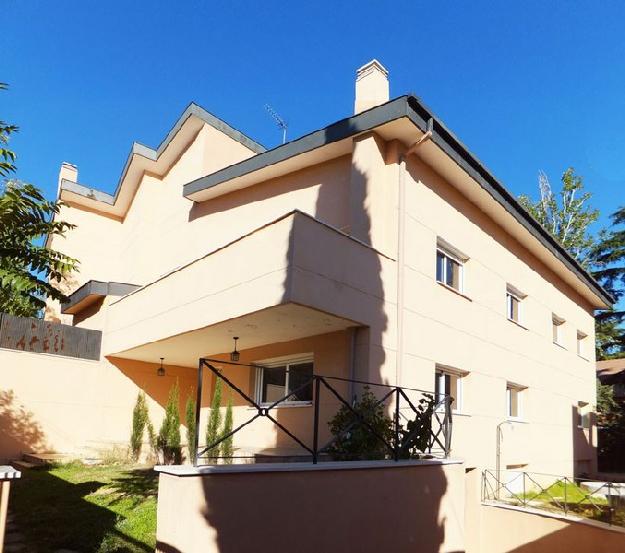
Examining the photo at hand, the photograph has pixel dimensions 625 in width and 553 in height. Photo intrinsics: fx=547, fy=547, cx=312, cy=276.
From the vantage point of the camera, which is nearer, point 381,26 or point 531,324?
point 381,26

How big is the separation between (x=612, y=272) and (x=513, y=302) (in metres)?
21.2

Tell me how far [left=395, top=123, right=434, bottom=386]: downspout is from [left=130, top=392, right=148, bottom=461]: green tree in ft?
23.7

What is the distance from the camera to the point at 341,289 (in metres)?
8.45

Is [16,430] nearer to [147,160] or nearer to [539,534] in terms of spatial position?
[147,160]

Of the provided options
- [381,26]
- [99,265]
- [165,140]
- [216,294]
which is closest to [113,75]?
[165,140]

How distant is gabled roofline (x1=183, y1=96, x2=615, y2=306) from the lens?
952 cm

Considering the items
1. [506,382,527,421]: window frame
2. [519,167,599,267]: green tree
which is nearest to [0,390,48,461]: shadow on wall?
[506,382,527,421]: window frame

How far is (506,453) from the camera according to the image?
12.6 metres

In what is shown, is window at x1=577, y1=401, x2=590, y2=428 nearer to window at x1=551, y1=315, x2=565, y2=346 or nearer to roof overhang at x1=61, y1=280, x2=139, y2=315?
window at x1=551, y1=315, x2=565, y2=346

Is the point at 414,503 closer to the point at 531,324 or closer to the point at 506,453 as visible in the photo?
the point at 506,453

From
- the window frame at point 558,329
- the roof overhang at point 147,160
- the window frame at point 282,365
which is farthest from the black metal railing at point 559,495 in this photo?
the roof overhang at point 147,160

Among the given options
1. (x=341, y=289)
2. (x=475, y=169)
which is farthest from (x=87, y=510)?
(x=475, y=169)

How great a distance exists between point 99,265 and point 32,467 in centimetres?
971

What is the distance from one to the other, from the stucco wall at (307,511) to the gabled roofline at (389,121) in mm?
5771
